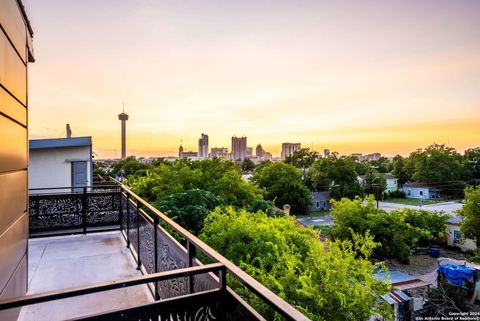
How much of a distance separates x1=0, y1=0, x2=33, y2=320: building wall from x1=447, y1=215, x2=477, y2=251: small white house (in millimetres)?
25717

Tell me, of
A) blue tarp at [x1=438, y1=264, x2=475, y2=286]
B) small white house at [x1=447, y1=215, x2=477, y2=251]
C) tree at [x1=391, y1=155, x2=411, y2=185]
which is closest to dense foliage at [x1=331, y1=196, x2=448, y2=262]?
blue tarp at [x1=438, y1=264, x2=475, y2=286]

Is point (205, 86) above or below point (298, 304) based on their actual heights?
above

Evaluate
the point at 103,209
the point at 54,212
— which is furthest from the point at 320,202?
the point at 54,212

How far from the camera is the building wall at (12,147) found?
4.50 ft

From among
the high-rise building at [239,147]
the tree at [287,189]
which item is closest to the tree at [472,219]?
the tree at [287,189]

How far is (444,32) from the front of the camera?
966cm

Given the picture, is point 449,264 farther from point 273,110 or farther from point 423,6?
point 273,110

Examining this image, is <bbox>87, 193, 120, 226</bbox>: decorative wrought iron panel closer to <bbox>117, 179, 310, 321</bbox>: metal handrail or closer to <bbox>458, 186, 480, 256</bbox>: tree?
<bbox>117, 179, 310, 321</bbox>: metal handrail

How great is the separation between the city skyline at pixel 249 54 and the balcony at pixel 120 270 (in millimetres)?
2611

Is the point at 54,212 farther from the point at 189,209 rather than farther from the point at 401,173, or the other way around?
the point at 401,173

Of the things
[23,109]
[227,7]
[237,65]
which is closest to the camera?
[23,109]

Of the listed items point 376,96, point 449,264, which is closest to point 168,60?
point 376,96

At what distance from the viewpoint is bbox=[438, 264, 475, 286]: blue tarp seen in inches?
507

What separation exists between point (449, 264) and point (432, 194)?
36.0 m
